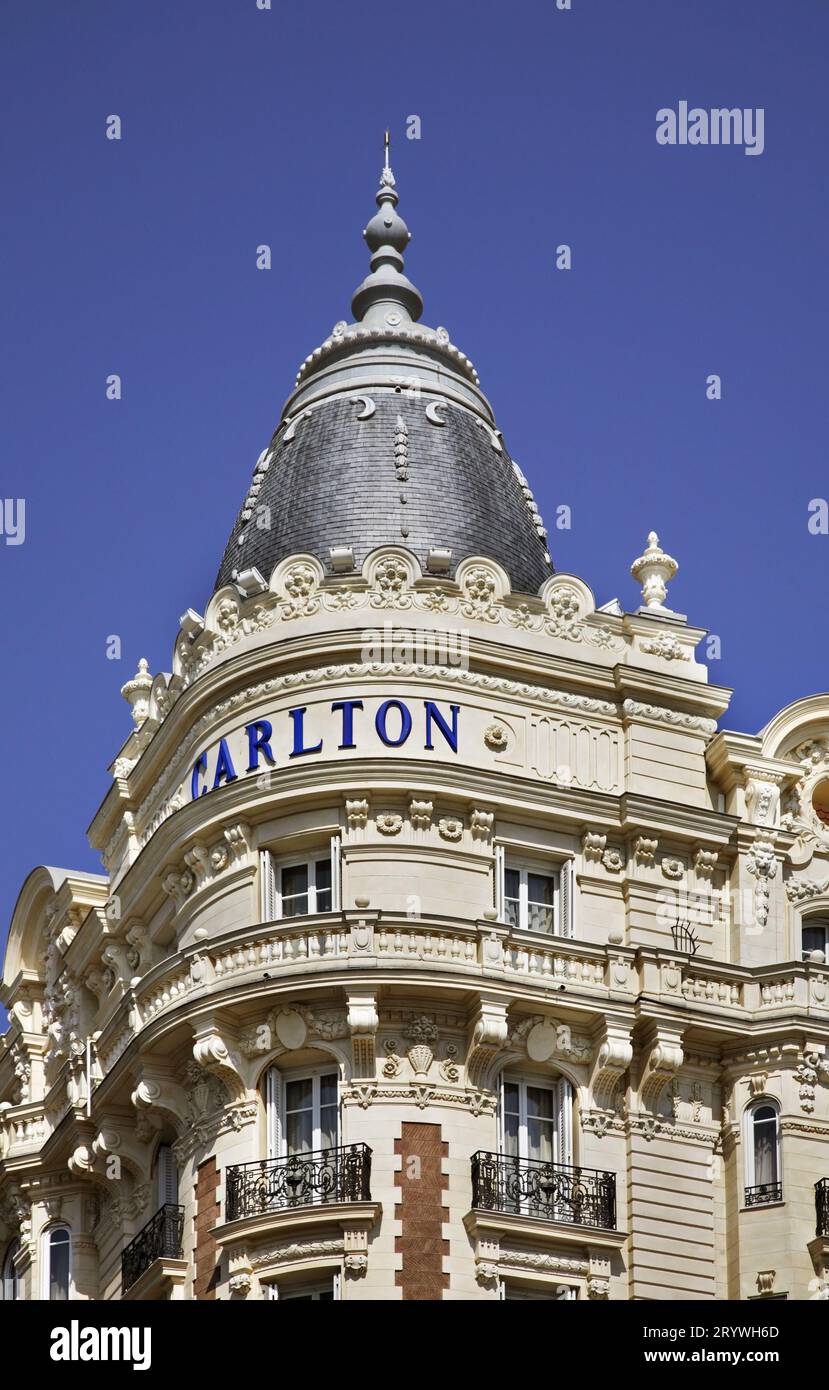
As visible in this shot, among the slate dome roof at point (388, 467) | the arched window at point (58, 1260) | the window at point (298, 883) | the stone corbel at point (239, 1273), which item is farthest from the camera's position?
the arched window at point (58, 1260)

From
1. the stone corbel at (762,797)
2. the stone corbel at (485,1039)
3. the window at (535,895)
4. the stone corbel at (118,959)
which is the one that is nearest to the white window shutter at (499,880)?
the window at (535,895)

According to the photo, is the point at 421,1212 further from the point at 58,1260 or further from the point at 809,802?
the point at 58,1260

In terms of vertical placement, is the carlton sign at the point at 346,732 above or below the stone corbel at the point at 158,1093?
above

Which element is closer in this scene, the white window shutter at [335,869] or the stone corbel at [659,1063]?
the stone corbel at [659,1063]

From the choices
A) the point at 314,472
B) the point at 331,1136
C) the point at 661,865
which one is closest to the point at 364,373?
the point at 314,472

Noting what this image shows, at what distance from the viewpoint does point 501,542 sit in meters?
49.4

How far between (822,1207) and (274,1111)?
833cm

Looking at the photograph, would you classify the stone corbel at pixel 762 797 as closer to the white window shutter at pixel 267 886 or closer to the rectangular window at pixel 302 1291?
the white window shutter at pixel 267 886

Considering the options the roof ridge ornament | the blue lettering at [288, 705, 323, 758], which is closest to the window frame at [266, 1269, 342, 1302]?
the blue lettering at [288, 705, 323, 758]

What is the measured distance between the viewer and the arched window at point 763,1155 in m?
44.5

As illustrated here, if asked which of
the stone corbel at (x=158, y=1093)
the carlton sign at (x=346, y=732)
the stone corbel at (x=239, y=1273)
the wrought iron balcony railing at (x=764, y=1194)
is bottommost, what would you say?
the stone corbel at (x=239, y=1273)

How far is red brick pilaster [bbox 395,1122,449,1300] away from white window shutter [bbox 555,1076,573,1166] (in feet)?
7.08

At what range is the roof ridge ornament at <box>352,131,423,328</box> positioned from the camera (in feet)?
177

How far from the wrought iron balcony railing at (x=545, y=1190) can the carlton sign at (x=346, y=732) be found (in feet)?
22.0
